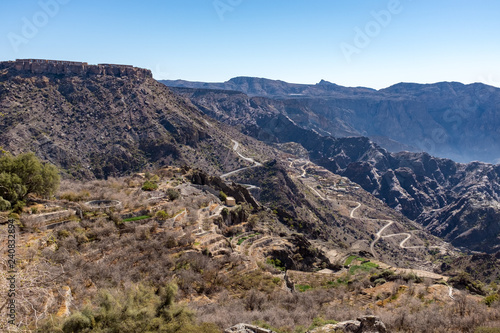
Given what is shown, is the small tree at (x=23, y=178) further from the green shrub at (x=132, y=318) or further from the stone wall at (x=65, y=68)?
the stone wall at (x=65, y=68)

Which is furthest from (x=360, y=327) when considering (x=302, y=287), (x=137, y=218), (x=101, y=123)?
(x=101, y=123)

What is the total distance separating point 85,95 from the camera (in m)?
102

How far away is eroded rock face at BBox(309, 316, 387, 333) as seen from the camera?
12.2m

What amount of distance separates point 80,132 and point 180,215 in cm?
7657

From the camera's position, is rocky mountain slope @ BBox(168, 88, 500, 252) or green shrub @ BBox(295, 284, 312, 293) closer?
green shrub @ BBox(295, 284, 312, 293)

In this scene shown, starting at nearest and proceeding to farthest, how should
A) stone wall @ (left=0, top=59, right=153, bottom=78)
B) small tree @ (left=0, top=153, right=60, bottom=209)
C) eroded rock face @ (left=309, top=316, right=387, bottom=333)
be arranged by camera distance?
eroded rock face @ (left=309, top=316, right=387, bottom=333) < small tree @ (left=0, top=153, right=60, bottom=209) < stone wall @ (left=0, top=59, right=153, bottom=78)

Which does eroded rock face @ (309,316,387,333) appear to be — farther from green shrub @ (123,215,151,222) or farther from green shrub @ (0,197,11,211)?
green shrub @ (0,197,11,211)

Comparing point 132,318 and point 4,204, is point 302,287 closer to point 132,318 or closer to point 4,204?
point 132,318

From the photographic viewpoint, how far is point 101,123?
97562 mm

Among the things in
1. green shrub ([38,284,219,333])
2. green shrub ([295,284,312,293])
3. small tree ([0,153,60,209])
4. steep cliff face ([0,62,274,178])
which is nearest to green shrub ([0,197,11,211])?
small tree ([0,153,60,209])

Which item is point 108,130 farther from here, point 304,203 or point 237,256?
point 237,256

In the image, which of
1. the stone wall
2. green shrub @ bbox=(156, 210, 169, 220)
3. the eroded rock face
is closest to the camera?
the eroded rock face

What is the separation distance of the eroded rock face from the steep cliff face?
258 ft

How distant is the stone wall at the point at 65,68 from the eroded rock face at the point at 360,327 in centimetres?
12234
